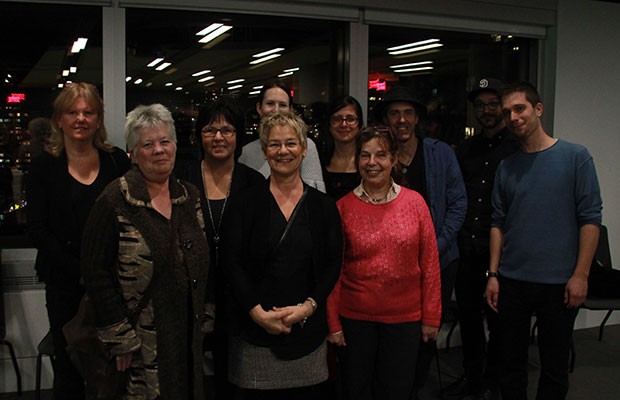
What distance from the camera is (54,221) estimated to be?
2.52m

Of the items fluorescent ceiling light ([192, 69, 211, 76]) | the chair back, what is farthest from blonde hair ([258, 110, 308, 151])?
the chair back

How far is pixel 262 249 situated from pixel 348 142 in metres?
1.02

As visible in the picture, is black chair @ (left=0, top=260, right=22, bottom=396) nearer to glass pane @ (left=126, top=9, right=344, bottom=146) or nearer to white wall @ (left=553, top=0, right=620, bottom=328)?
glass pane @ (left=126, top=9, right=344, bottom=146)

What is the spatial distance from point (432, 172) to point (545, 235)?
64 centimetres

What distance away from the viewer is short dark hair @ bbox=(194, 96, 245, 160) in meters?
2.50

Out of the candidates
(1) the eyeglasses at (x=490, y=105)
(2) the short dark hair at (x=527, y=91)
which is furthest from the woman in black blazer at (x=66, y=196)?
(1) the eyeglasses at (x=490, y=105)

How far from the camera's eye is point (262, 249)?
7.13 feet

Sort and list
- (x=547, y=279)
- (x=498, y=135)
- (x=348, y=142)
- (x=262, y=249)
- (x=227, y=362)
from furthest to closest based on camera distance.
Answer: (x=498, y=135) → (x=348, y=142) → (x=547, y=279) → (x=227, y=362) → (x=262, y=249)

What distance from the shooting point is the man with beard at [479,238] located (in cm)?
324

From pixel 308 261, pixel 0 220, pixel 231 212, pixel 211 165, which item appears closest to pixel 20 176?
pixel 0 220

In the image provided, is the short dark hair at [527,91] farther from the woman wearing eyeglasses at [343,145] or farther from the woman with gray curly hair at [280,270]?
the woman with gray curly hair at [280,270]

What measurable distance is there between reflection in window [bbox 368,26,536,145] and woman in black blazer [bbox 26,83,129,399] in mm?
2146

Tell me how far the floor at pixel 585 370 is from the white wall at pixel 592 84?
3.38 ft

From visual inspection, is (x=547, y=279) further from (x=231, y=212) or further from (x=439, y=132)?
(x=439, y=132)
